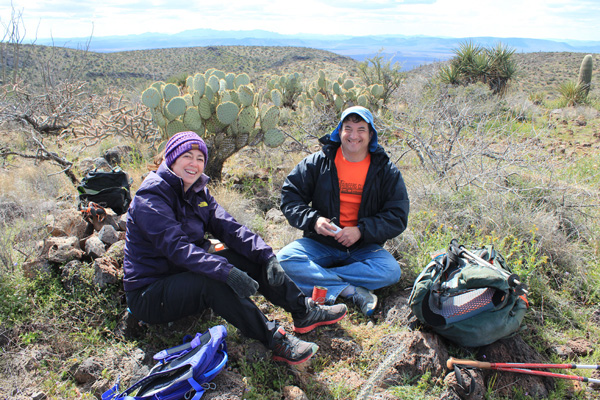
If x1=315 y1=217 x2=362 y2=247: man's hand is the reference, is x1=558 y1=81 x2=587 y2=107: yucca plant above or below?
above

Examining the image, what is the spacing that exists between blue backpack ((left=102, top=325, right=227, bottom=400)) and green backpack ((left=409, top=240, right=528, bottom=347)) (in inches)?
50.2

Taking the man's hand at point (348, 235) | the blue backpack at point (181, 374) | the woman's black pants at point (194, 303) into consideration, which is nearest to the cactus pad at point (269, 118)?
the man's hand at point (348, 235)

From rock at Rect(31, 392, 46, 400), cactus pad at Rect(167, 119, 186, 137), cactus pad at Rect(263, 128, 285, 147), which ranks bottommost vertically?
rock at Rect(31, 392, 46, 400)

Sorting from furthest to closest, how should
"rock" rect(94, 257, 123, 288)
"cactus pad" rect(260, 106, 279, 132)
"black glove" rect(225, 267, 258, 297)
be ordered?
"cactus pad" rect(260, 106, 279, 132), "rock" rect(94, 257, 123, 288), "black glove" rect(225, 267, 258, 297)

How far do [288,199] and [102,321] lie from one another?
1.59m

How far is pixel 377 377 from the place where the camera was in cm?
224

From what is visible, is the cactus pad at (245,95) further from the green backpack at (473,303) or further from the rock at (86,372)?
the rock at (86,372)

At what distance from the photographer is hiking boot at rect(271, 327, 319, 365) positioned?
2.25m

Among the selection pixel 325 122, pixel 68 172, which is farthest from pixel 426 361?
pixel 325 122

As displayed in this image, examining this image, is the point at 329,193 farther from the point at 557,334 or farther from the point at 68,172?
the point at 68,172

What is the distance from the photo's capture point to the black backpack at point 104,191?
3561 millimetres

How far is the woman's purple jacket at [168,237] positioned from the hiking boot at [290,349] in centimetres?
50

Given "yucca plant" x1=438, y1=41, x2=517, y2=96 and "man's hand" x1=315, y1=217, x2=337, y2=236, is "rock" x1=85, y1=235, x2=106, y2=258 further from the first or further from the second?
"yucca plant" x1=438, y1=41, x2=517, y2=96

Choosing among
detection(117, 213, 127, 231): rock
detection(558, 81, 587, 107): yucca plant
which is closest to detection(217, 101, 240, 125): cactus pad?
detection(117, 213, 127, 231): rock
